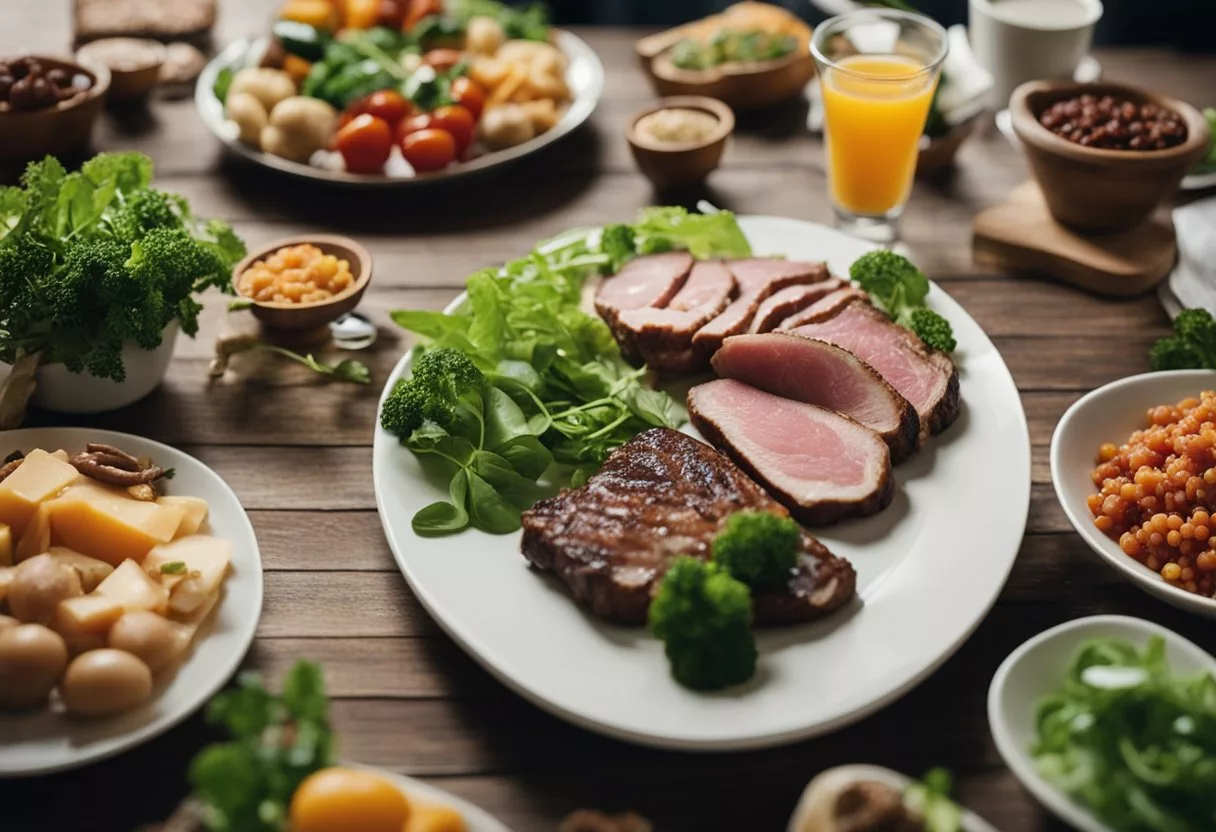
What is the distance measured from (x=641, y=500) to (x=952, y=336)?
1.12 m

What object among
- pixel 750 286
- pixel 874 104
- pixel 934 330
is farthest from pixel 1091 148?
pixel 750 286

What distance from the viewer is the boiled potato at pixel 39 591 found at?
7.72ft

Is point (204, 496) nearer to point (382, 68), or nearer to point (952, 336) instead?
point (952, 336)

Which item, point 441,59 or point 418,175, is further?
point 441,59

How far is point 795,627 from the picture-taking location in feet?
8.03

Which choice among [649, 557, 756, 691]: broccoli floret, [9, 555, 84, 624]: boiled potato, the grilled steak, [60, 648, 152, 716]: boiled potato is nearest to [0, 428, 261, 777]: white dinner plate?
[60, 648, 152, 716]: boiled potato

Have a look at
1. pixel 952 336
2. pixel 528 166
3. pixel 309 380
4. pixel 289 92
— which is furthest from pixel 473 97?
pixel 952 336

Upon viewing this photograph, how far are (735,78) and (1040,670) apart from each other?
274 cm

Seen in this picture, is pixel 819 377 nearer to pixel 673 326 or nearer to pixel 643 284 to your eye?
pixel 673 326

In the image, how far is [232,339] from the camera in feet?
11.1

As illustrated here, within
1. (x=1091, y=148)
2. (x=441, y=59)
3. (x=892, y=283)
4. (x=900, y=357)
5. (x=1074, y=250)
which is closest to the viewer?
(x=900, y=357)

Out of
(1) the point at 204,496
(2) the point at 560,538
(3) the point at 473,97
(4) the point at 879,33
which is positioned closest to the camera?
(2) the point at 560,538

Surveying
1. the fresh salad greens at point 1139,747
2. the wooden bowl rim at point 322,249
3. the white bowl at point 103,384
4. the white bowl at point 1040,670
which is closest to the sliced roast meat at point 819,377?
the white bowl at point 1040,670

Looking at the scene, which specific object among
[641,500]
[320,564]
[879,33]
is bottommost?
[320,564]
